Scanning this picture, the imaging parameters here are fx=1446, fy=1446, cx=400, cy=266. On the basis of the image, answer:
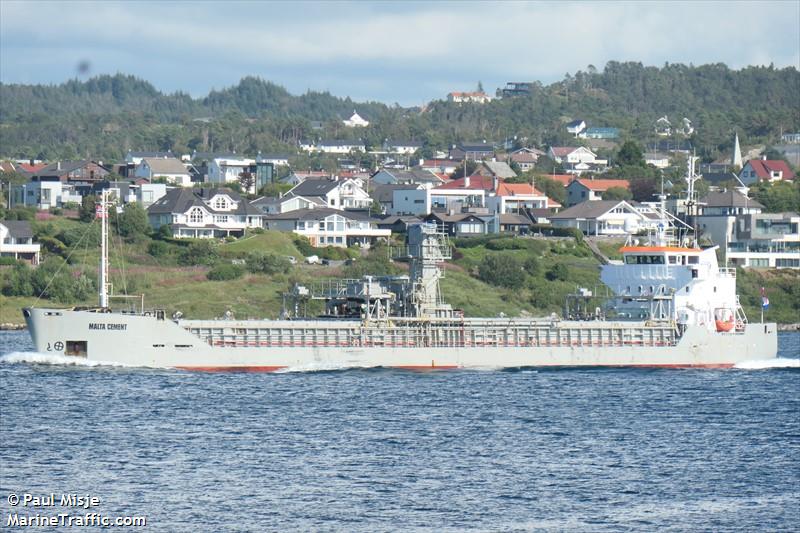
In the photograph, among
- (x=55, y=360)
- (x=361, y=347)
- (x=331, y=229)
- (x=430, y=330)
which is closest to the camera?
(x=55, y=360)

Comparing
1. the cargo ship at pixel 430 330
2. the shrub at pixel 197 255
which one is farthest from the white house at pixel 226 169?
the cargo ship at pixel 430 330

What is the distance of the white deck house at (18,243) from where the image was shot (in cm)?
11175

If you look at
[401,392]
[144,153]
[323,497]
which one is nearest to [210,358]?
[401,392]

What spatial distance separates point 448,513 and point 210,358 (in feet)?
102

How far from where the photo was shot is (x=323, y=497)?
40.6 meters

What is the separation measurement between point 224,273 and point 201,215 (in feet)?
71.8

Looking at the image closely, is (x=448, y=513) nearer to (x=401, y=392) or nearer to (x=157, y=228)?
(x=401, y=392)

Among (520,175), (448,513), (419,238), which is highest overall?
(520,175)

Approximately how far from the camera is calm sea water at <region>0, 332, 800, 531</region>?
3912cm

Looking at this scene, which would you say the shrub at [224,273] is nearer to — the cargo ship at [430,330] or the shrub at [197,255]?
the shrub at [197,255]

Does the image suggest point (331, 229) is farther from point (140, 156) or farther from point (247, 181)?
point (140, 156)

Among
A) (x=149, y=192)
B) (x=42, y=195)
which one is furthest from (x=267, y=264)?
(x=149, y=192)

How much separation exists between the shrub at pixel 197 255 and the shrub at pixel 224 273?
2843 millimetres

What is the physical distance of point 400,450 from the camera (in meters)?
47.6
